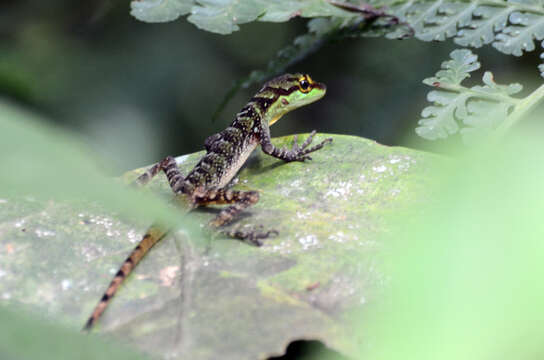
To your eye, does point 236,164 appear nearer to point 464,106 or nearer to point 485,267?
point 464,106

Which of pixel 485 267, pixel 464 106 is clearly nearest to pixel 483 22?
pixel 464 106

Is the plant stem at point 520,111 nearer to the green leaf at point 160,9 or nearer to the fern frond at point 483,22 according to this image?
the fern frond at point 483,22

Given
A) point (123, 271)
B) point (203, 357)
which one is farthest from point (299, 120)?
point (203, 357)

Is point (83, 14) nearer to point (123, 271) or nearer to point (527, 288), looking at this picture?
point (123, 271)

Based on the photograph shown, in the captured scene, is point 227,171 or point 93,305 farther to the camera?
point 227,171

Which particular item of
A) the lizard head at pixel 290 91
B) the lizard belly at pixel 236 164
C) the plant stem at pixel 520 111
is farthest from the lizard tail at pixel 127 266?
the lizard head at pixel 290 91

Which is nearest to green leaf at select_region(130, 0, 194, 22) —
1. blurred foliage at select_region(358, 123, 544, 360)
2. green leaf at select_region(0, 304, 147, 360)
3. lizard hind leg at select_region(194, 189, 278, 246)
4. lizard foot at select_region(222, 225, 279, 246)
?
lizard hind leg at select_region(194, 189, 278, 246)

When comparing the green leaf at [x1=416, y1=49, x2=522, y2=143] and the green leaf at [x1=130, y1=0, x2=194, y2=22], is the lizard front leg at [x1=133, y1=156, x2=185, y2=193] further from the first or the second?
the green leaf at [x1=416, y1=49, x2=522, y2=143]
